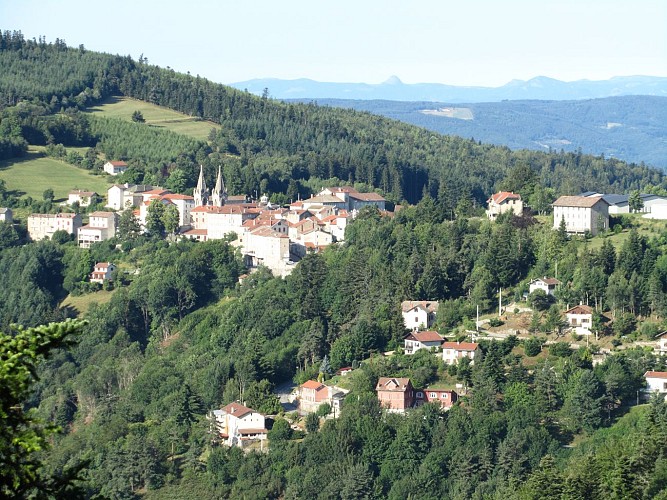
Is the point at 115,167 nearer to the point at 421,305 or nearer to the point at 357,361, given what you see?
the point at 421,305

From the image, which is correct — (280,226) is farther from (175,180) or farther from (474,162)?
(474,162)

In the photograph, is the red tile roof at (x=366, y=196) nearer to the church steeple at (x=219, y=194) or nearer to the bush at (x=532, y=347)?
the church steeple at (x=219, y=194)

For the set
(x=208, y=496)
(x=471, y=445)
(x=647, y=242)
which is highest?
(x=647, y=242)

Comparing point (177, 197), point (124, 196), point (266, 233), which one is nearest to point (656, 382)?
point (266, 233)

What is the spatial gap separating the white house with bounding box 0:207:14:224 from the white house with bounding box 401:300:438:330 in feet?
108

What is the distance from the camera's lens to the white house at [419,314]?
52438mm

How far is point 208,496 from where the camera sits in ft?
145

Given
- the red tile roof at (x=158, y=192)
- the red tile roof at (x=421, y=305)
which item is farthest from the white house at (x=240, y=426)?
the red tile roof at (x=158, y=192)

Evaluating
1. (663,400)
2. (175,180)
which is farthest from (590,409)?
(175,180)

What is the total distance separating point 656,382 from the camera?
43.8m

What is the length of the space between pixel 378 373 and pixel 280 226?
21.7 m

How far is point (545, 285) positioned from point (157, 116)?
61112 millimetres

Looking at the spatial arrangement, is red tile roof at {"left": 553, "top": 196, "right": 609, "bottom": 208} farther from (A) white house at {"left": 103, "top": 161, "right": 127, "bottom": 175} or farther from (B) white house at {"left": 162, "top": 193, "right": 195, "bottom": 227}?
(A) white house at {"left": 103, "top": 161, "right": 127, "bottom": 175}

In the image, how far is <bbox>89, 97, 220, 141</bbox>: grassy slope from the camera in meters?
101
